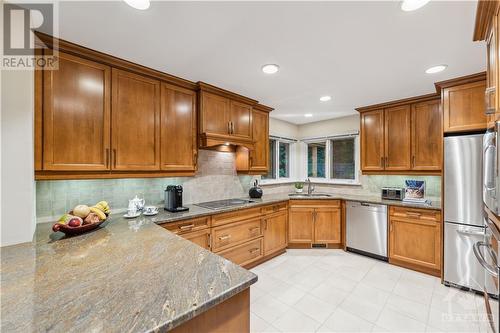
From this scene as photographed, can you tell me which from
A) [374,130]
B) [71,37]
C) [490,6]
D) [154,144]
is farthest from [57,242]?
[374,130]

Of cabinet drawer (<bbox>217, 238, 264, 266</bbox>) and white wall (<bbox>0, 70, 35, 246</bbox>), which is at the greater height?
white wall (<bbox>0, 70, 35, 246</bbox>)

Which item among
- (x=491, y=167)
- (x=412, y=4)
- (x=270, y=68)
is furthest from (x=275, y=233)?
(x=412, y=4)

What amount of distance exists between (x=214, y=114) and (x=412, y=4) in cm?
211

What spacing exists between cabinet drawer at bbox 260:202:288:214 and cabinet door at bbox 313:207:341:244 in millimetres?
554

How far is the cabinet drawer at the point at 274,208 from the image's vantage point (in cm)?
317

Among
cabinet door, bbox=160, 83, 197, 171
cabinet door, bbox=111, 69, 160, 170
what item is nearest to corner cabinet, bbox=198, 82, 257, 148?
cabinet door, bbox=160, 83, 197, 171

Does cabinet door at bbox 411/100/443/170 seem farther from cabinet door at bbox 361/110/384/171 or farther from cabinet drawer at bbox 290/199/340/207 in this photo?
cabinet drawer at bbox 290/199/340/207

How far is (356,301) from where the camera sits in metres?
2.21

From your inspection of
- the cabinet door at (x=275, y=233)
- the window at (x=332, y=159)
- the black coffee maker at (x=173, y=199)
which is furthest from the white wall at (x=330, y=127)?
the black coffee maker at (x=173, y=199)

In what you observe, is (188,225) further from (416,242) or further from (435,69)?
(435,69)

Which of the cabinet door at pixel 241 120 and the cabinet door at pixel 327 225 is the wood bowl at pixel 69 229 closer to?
the cabinet door at pixel 241 120

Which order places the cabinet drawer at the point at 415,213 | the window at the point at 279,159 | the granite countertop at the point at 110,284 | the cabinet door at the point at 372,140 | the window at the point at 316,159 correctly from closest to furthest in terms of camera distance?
the granite countertop at the point at 110,284 → the cabinet drawer at the point at 415,213 → the cabinet door at the point at 372,140 → the window at the point at 279,159 → the window at the point at 316,159

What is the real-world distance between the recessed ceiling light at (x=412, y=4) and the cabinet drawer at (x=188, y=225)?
7.87 feet

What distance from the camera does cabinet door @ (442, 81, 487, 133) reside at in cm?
238
